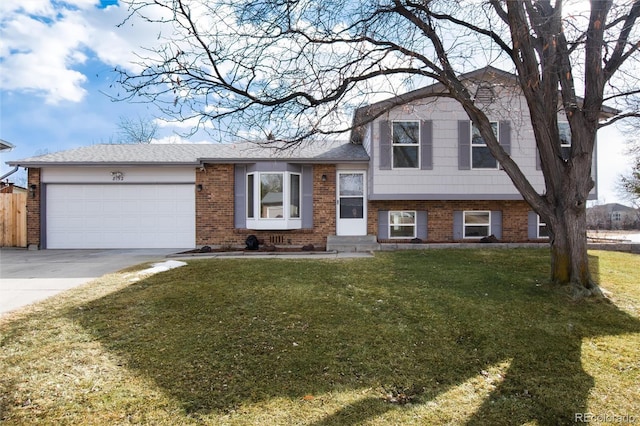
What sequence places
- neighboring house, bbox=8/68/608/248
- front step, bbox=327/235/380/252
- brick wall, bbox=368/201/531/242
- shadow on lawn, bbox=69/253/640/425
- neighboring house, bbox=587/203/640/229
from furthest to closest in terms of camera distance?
neighboring house, bbox=587/203/640/229 < brick wall, bbox=368/201/531/242 < neighboring house, bbox=8/68/608/248 < front step, bbox=327/235/380/252 < shadow on lawn, bbox=69/253/640/425

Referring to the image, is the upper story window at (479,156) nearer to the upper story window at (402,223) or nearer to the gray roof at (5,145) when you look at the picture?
the upper story window at (402,223)

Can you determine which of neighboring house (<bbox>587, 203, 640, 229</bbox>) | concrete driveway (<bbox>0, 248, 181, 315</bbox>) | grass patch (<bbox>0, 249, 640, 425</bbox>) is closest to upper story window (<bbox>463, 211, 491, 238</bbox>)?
grass patch (<bbox>0, 249, 640, 425</bbox>)

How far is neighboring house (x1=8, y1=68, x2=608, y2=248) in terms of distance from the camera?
34.0 feet

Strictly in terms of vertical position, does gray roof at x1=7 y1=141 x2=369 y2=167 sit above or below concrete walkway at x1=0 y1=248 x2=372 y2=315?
above

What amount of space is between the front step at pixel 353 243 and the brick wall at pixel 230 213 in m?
0.67

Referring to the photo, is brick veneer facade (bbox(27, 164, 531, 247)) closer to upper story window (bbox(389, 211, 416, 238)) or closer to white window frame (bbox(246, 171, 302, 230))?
upper story window (bbox(389, 211, 416, 238))

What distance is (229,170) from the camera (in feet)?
36.4

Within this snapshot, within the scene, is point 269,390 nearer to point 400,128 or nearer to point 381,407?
point 381,407

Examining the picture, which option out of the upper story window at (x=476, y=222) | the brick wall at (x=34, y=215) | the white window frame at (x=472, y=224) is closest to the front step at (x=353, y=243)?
the white window frame at (x=472, y=224)

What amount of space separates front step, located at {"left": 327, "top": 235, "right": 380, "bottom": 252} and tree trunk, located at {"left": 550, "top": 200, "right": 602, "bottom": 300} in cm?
495

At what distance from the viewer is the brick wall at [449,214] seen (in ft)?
35.9

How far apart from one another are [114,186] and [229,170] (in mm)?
4119

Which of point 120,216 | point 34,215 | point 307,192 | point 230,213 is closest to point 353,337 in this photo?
point 307,192

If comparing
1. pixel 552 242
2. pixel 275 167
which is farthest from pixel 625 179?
pixel 275 167
